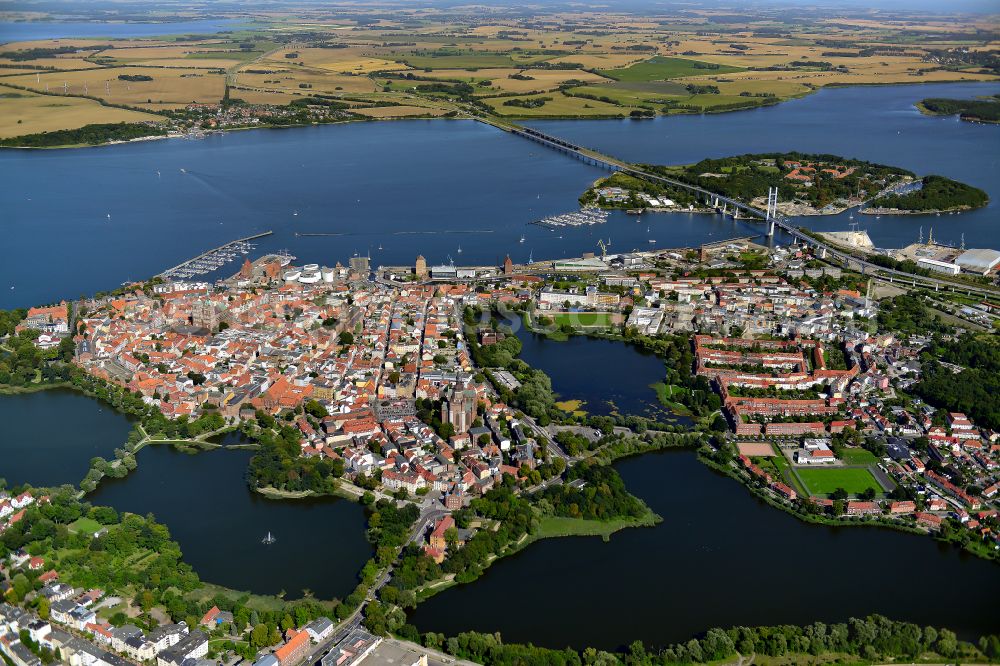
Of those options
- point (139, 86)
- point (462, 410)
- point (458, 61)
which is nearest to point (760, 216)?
point (462, 410)

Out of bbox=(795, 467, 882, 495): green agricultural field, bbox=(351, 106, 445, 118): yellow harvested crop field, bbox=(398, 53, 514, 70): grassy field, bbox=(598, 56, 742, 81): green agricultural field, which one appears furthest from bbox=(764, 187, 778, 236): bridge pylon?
bbox=(398, 53, 514, 70): grassy field

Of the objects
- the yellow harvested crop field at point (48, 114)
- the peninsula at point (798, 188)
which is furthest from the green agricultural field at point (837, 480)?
the yellow harvested crop field at point (48, 114)

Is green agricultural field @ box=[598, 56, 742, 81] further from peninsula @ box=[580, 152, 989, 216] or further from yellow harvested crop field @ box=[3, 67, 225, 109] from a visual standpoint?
peninsula @ box=[580, 152, 989, 216]

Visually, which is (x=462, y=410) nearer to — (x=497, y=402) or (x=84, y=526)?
(x=497, y=402)

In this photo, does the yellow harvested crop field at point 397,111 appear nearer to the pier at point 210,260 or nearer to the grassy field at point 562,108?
the grassy field at point 562,108

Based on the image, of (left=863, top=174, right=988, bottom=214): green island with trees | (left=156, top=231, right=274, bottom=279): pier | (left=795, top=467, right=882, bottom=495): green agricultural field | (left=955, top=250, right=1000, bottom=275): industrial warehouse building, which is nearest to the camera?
(left=795, top=467, right=882, bottom=495): green agricultural field
